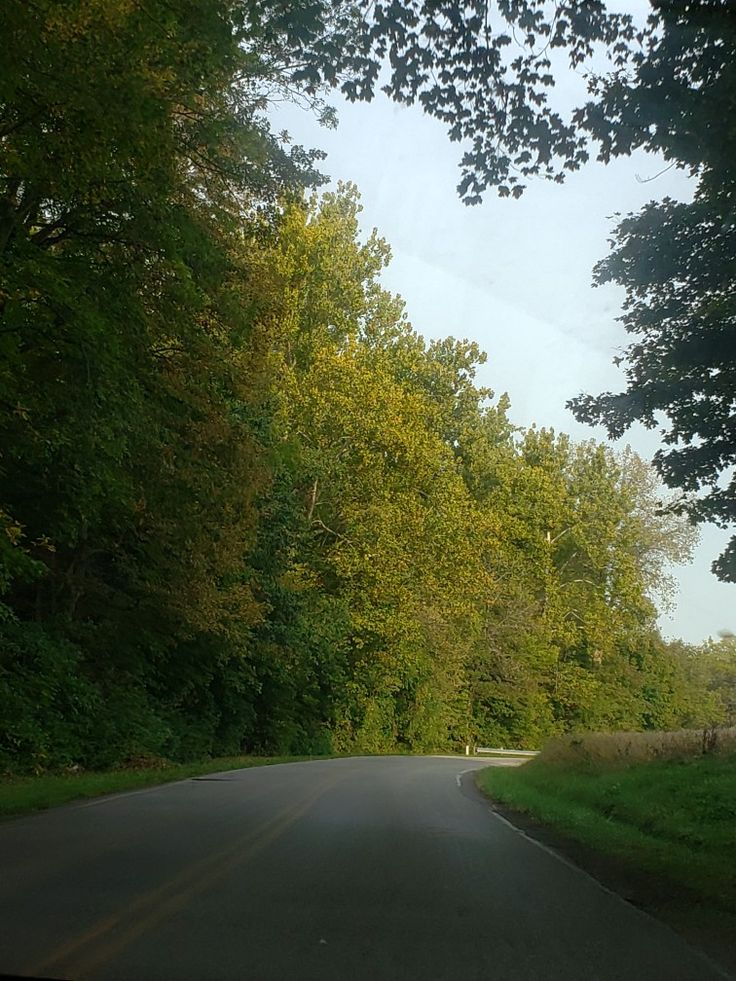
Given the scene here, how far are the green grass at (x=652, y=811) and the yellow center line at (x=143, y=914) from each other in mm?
4011

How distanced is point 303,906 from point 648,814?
9.05 meters

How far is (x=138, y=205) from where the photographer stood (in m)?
15.2

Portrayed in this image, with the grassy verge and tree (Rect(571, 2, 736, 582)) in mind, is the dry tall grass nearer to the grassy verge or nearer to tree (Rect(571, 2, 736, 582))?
tree (Rect(571, 2, 736, 582))

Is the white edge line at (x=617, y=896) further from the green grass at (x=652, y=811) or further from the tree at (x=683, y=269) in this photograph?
the tree at (x=683, y=269)

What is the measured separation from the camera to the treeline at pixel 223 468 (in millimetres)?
13844

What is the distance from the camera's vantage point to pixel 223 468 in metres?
21.0

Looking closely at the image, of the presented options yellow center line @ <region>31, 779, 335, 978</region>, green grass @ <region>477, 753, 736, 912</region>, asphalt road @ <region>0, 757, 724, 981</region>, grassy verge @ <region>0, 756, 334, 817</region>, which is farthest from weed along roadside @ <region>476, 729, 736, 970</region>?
grassy verge @ <region>0, 756, 334, 817</region>

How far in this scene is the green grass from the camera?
10379 mm

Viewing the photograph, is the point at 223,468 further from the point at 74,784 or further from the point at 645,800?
the point at 645,800

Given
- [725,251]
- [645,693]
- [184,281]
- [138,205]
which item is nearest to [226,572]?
[184,281]

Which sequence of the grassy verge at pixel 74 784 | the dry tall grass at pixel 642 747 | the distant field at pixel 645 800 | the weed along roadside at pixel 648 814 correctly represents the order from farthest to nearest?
the dry tall grass at pixel 642 747, the grassy verge at pixel 74 784, the distant field at pixel 645 800, the weed along roadside at pixel 648 814

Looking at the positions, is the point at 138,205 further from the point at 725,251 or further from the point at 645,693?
the point at 645,693

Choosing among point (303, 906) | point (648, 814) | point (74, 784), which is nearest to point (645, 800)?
point (648, 814)

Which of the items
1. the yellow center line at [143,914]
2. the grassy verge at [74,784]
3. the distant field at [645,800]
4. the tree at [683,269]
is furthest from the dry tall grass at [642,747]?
the yellow center line at [143,914]
